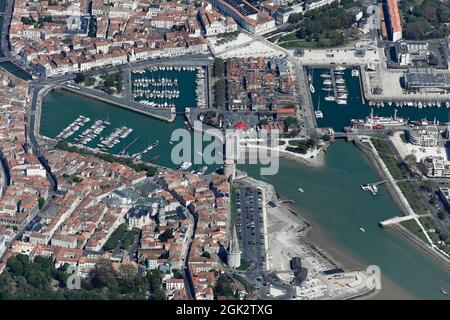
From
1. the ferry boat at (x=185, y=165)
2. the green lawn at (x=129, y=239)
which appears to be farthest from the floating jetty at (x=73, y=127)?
the green lawn at (x=129, y=239)

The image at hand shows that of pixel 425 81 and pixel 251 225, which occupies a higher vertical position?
pixel 425 81

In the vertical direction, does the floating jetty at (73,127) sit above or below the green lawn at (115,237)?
above

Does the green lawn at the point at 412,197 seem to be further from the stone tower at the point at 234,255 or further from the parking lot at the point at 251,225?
the stone tower at the point at 234,255

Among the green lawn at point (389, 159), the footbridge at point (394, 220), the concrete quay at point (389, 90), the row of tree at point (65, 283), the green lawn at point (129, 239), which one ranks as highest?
the concrete quay at point (389, 90)

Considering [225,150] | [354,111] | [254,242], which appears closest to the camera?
[254,242]

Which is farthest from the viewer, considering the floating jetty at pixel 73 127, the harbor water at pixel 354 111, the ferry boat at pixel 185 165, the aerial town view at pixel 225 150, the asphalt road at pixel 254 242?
the harbor water at pixel 354 111

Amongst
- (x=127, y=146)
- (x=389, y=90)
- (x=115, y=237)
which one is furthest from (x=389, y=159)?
(x=115, y=237)

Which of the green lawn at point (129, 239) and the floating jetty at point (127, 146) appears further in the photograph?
the floating jetty at point (127, 146)

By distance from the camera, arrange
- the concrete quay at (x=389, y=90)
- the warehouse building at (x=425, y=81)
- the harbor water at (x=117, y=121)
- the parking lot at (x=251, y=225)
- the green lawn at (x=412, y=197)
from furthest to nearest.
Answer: the warehouse building at (x=425, y=81), the concrete quay at (x=389, y=90), the harbor water at (x=117, y=121), the green lawn at (x=412, y=197), the parking lot at (x=251, y=225)

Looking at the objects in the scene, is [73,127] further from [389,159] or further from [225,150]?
[389,159]
